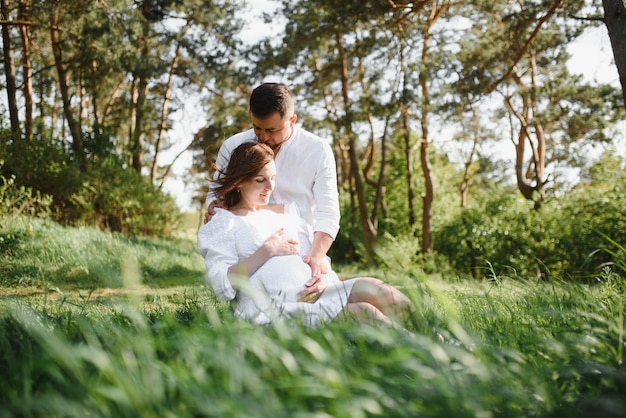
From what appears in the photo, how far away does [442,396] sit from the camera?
1.48m

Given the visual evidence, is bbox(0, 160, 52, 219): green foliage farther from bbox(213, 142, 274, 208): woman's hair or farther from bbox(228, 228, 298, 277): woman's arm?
bbox(228, 228, 298, 277): woman's arm

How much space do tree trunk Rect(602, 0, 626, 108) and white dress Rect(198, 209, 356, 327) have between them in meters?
3.53

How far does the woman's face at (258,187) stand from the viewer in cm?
328

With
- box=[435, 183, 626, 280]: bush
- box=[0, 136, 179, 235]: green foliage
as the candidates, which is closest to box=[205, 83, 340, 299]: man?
box=[0, 136, 179, 235]: green foliage

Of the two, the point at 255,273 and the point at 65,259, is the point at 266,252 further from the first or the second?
the point at 65,259

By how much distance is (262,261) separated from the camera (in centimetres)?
308

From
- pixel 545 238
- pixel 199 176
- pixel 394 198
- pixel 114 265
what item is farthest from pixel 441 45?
pixel 199 176

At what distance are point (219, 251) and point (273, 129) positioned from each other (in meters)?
0.95

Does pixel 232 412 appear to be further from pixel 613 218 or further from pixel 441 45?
pixel 441 45

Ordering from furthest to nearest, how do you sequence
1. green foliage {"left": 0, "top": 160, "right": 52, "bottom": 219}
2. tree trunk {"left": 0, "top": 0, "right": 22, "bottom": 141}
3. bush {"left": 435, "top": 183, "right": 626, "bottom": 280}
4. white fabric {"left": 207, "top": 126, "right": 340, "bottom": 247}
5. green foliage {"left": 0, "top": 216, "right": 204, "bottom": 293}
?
bush {"left": 435, "top": 183, "right": 626, "bottom": 280} → tree trunk {"left": 0, "top": 0, "right": 22, "bottom": 141} → green foliage {"left": 0, "top": 160, "right": 52, "bottom": 219} → green foliage {"left": 0, "top": 216, "right": 204, "bottom": 293} → white fabric {"left": 207, "top": 126, "right": 340, "bottom": 247}

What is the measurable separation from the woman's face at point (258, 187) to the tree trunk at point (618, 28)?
3.56 metres

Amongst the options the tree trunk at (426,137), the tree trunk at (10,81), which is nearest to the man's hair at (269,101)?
the tree trunk at (10,81)

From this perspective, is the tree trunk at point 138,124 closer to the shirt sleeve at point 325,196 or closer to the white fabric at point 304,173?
the white fabric at point 304,173

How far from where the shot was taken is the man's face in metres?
3.49
